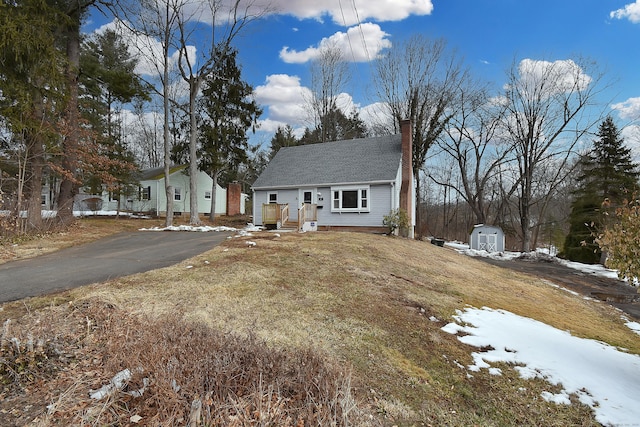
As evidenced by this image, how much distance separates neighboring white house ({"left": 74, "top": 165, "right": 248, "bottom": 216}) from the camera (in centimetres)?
2623

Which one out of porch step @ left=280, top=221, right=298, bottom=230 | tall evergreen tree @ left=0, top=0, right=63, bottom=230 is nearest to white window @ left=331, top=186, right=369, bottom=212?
porch step @ left=280, top=221, right=298, bottom=230

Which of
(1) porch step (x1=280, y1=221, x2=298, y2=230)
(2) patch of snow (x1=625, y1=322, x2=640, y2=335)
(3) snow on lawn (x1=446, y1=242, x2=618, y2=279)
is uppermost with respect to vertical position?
(1) porch step (x1=280, y1=221, x2=298, y2=230)

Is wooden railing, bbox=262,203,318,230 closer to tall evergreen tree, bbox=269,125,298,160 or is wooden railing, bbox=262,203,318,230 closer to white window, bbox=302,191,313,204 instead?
white window, bbox=302,191,313,204

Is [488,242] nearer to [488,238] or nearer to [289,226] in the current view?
[488,238]

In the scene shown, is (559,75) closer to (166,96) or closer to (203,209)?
(166,96)

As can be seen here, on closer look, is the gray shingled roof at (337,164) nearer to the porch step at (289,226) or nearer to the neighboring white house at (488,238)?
the porch step at (289,226)

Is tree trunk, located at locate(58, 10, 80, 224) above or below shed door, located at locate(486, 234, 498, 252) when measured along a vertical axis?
above

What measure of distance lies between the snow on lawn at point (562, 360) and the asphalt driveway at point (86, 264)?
257 inches

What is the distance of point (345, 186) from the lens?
58.9 feet

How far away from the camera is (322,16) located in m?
10.9

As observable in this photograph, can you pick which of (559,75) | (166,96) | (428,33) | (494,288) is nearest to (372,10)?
(494,288)

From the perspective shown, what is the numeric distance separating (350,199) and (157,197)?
1785 cm

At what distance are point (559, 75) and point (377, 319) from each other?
2756 cm

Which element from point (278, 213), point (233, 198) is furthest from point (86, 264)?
point (233, 198)
